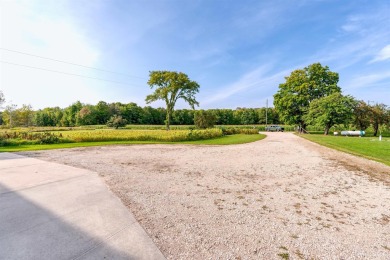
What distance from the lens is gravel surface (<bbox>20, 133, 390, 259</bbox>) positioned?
2672 millimetres

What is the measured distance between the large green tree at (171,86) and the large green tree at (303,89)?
54.8 ft

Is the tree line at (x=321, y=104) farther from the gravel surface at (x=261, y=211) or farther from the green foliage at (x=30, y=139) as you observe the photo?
the green foliage at (x=30, y=139)

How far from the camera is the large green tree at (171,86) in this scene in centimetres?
3362

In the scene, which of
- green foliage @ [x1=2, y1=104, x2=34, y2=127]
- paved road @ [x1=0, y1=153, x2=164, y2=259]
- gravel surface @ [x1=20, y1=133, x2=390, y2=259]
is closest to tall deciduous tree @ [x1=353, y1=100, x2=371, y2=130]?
gravel surface @ [x1=20, y1=133, x2=390, y2=259]

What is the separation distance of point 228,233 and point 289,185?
3.46 m

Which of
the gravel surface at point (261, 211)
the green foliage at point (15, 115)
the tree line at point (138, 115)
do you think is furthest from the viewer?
the tree line at point (138, 115)

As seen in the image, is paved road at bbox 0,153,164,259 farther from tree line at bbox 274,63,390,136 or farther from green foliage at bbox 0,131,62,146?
tree line at bbox 274,63,390,136

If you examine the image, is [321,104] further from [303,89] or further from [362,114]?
[362,114]

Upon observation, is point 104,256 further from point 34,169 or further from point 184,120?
point 184,120

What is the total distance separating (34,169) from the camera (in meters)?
6.96

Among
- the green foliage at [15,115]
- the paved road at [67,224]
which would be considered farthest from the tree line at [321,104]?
the green foliage at [15,115]

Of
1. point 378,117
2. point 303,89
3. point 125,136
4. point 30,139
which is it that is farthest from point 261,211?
point 378,117

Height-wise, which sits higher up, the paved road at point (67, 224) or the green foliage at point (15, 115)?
Result: the green foliage at point (15, 115)

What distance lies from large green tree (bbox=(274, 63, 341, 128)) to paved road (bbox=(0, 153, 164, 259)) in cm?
3294
